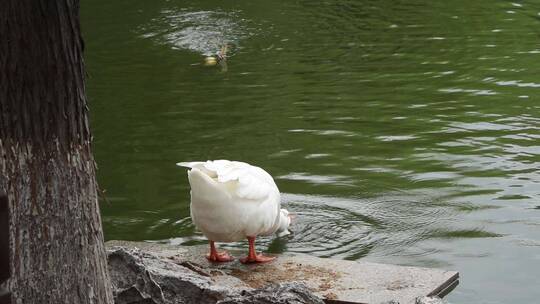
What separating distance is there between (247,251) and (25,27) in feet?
10.2

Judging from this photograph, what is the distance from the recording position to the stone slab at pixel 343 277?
632 centimetres

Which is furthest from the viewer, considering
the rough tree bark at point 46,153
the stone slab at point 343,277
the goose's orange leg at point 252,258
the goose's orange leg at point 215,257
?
the goose's orange leg at point 215,257

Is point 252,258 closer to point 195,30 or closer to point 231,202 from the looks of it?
point 231,202

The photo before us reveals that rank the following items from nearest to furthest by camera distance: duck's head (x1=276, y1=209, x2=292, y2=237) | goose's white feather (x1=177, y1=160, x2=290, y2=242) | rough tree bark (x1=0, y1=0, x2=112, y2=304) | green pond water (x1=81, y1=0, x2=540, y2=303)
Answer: rough tree bark (x1=0, y1=0, x2=112, y2=304), goose's white feather (x1=177, y1=160, x2=290, y2=242), duck's head (x1=276, y1=209, x2=292, y2=237), green pond water (x1=81, y1=0, x2=540, y2=303)

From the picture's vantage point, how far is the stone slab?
6.32m

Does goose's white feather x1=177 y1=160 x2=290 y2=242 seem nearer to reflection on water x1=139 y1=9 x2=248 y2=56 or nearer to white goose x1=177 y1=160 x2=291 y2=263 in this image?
white goose x1=177 y1=160 x2=291 y2=263

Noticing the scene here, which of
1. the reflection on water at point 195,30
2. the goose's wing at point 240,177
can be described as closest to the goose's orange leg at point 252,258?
the goose's wing at point 240,177

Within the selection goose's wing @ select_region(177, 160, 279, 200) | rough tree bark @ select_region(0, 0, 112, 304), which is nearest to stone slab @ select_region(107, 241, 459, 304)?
goose's wing @ select_region(177, 160, 279, 200)

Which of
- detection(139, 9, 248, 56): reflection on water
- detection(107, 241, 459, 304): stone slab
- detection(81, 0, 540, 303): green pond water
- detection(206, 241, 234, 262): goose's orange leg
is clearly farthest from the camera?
detection(139, 9, 248, 56): reflection on water

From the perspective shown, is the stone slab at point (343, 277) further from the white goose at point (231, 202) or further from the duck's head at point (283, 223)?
the duck's head at point (283, 223)

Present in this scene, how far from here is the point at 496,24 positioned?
17969 mm

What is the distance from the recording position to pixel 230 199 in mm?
6840

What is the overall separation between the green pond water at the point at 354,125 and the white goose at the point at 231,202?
0.72 meters

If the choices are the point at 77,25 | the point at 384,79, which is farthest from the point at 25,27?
the point at 384,79
